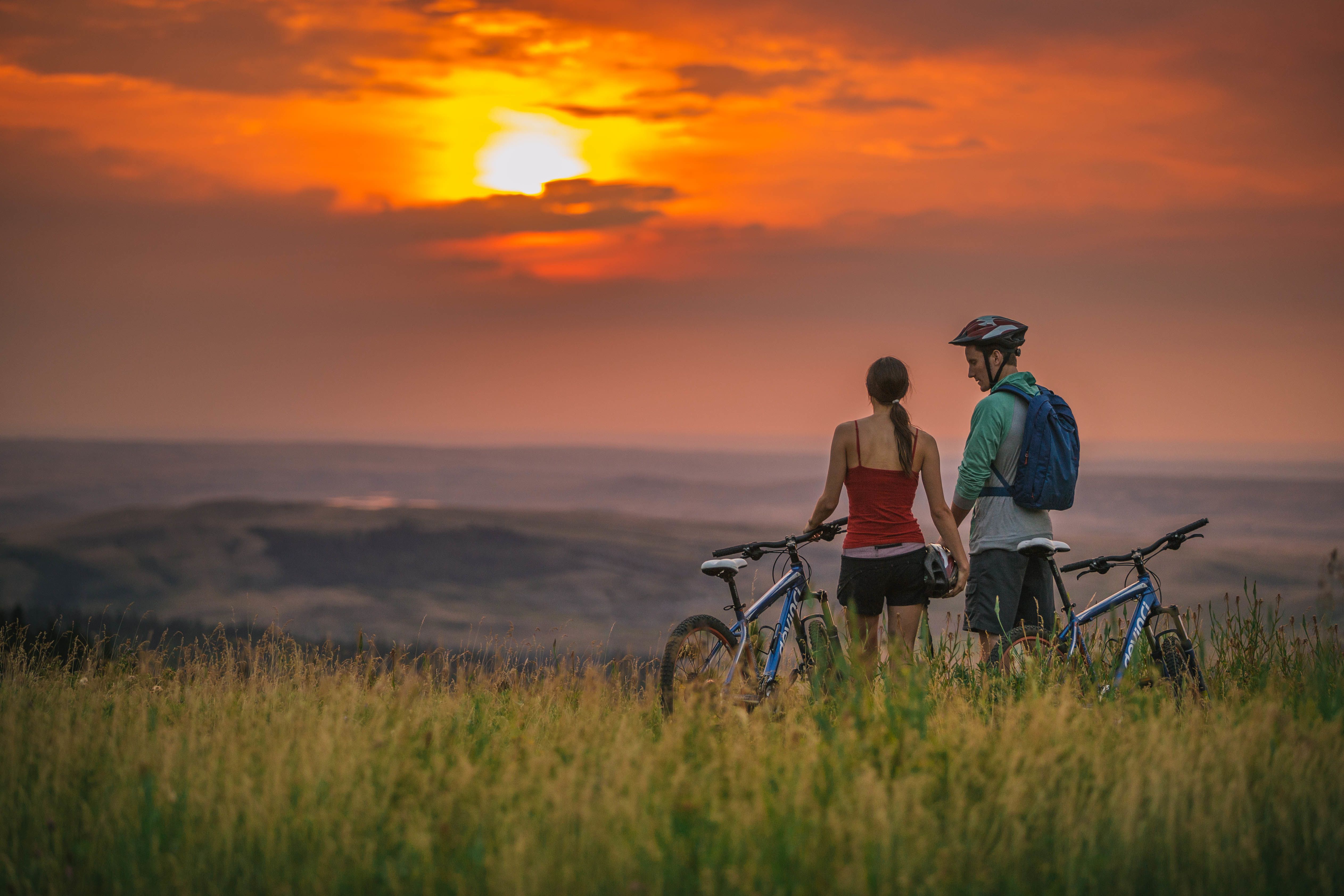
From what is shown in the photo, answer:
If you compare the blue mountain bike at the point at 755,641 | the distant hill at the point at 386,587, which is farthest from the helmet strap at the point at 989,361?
the distant hill at the point at 386,587

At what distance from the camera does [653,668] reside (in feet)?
24.0

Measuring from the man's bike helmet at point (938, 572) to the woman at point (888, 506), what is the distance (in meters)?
0.03

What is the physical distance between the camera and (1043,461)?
653 cm

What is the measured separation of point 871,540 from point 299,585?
18953 centimetres

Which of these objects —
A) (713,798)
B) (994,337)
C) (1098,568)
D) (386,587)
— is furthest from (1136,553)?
(386,587)

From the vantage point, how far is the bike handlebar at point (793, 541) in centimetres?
671

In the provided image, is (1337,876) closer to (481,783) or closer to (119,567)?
(481,783)

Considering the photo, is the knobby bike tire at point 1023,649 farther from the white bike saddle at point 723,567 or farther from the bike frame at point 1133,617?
the white bike saddle at point 723,567

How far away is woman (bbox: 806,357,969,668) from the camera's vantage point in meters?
6.51

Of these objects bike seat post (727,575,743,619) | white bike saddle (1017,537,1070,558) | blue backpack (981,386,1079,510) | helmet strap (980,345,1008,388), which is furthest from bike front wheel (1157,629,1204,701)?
bike seat post (727,575,743,619)

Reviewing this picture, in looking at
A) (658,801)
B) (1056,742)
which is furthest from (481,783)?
(1056,742)

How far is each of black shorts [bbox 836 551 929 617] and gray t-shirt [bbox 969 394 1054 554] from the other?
17.6 inches

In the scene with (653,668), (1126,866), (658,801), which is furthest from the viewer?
(653,668)

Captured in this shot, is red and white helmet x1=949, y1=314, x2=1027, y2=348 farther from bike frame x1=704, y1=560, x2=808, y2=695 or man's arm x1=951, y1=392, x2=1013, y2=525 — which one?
bike frame x1=704, y1=560, x2=808, y2=695
